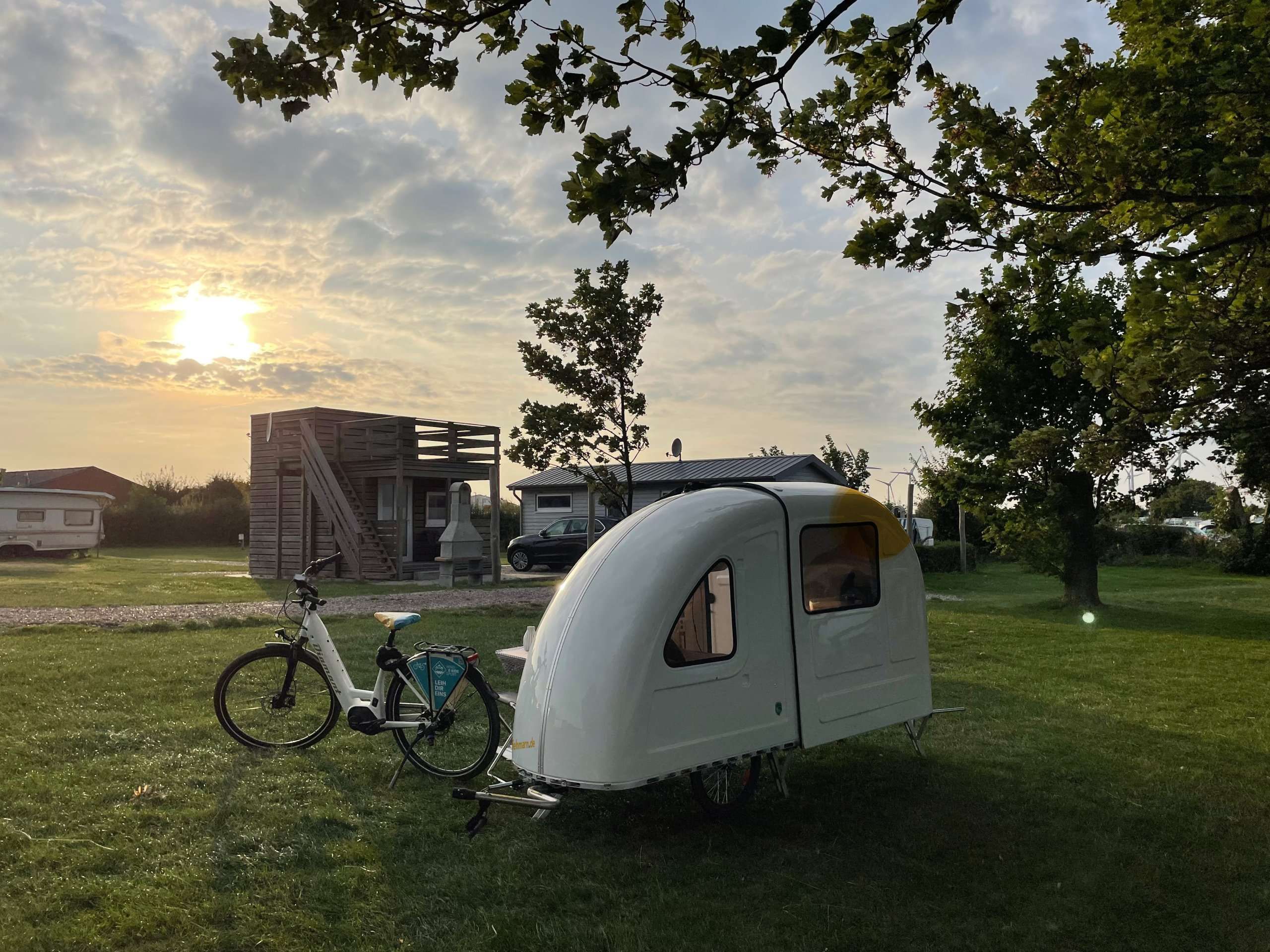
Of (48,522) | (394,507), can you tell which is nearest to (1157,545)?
(394,507)

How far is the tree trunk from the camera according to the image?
61.5 feet

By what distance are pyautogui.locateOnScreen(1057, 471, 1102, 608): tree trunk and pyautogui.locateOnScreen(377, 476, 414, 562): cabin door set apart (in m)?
16.5

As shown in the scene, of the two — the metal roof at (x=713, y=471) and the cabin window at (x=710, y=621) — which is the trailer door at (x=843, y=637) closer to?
the cabin window at (x=710, y=621)

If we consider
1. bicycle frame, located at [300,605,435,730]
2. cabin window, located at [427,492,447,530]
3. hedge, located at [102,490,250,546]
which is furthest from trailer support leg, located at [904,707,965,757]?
hedge, located at [102,490,250,546]

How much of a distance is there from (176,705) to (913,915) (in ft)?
21.9

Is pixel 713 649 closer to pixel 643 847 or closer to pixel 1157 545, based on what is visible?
pixel 643 847

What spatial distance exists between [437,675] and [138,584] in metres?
17.9

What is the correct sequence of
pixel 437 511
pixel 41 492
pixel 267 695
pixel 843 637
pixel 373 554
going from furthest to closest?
pixel 41 492, pixel 437 511, pixel 373 554, pixel 267 695, pixel 843 637

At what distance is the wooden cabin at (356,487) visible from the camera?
77.0 feet

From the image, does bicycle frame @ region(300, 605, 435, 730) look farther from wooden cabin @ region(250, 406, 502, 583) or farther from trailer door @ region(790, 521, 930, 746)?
wooden cabin @ region(250, 406, 502, 583)

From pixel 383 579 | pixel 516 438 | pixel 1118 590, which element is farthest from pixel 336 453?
pixel 1118 590

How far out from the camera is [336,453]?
25.2 meters

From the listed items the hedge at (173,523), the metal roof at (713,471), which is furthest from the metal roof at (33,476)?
the metal roof at (713,471)

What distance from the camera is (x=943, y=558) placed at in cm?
3097
